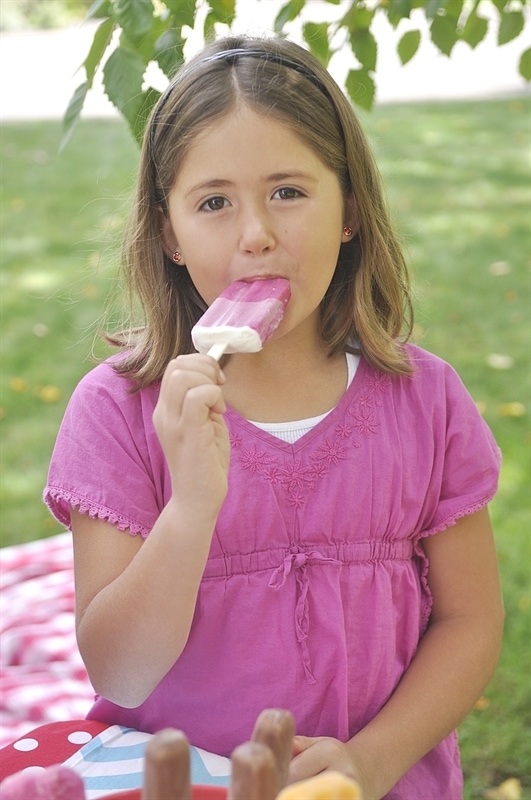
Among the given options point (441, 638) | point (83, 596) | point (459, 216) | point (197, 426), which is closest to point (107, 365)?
point (83, 596)

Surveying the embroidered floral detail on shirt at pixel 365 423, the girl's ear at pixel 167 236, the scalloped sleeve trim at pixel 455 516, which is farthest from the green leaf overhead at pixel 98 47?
the scalloped sleeve trim at pixel 455 516

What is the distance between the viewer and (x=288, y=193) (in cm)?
192

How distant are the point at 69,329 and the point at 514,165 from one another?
12.8 ft

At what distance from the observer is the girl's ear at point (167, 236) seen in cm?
214

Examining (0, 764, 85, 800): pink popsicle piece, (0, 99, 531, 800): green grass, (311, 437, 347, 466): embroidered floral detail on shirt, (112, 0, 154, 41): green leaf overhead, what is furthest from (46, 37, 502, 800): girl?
(0, 764, 85, 800): pink popsicle piece

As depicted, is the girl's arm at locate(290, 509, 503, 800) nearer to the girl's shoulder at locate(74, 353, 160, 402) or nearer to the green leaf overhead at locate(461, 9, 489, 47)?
the girl's shoulder at locate(74, 353, 160, 402)

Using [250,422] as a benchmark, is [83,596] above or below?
below

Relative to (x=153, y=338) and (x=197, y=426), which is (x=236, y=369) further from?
(x=197, y=426)

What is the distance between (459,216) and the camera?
6922 millimetres

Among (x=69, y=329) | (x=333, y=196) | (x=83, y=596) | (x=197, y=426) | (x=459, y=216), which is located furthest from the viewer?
(x=459, y=216)

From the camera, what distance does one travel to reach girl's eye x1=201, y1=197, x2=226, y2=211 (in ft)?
6.27

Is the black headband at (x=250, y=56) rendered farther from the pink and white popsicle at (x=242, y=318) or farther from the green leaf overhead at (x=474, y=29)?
the green leaf overhead at (x=474, y=29)

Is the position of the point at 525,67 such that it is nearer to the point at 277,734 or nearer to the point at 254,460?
the point at 254,460

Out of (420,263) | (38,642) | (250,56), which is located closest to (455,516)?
(250,56)
